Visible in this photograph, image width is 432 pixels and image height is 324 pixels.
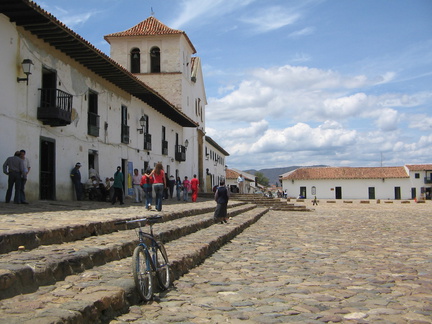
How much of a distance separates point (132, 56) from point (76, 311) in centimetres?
2991

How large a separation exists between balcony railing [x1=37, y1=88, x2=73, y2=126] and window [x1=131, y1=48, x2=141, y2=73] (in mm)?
17562

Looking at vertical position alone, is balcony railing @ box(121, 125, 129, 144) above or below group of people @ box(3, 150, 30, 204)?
above

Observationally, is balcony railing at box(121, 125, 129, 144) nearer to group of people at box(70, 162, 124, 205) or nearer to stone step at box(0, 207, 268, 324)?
group of people at box(70, 162, 124, 205)

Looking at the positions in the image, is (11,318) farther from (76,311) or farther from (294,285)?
(294,285)

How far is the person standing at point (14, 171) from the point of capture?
11102 millimetres

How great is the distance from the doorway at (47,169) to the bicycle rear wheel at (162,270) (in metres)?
9.67

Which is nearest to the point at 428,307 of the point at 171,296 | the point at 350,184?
the point at 171,296

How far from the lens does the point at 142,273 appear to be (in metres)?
4.56

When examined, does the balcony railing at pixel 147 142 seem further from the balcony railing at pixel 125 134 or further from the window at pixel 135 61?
the window at pixel 135 61

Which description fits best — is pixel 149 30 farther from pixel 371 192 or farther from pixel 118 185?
pixel 371 192

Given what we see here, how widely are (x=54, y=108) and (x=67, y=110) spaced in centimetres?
121

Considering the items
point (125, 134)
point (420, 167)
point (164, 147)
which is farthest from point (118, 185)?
point (420, 167)

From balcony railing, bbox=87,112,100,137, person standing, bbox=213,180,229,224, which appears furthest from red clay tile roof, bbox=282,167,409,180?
person standing, bbox=213,180,229,224

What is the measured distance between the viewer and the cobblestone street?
14.0ft
